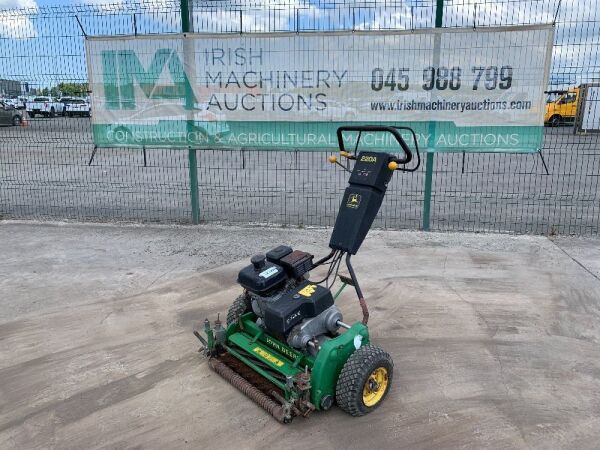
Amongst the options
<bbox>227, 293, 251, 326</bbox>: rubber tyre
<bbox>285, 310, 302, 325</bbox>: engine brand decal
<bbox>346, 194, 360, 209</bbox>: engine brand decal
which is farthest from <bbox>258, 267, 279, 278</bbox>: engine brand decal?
<bbox>346, 194, 360, 209</bbox>: engine brand decal

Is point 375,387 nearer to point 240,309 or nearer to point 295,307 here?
point 295,307

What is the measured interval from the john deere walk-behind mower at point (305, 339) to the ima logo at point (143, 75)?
13.8 ft

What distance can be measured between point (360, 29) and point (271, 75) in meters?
1.32

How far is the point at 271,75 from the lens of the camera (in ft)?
22.7

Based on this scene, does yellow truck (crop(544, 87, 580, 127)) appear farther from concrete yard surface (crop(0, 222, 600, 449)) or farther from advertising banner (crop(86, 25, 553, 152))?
concrete yard surface (crop(0, 222, 600, 449))

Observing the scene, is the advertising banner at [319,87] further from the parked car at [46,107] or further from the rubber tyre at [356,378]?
the rubber tyre at [356,378]

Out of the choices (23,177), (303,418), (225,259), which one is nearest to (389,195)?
(225,259)

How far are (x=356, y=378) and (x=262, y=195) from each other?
707cm

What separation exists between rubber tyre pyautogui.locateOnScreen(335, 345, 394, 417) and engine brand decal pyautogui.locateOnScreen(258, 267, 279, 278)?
0.75 m

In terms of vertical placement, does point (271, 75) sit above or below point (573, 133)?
above

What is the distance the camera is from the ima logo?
276 inches

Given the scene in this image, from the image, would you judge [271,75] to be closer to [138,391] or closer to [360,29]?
[360,29]

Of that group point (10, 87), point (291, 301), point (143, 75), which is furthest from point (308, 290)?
point (10, 87)

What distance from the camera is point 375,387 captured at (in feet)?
10.8
